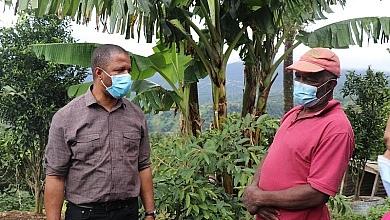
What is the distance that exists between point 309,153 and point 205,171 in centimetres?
149

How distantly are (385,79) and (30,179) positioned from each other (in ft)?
17.9

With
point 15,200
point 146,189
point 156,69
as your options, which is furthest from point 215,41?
point 15,200

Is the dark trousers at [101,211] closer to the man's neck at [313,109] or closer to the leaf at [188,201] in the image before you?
the leaf at [188,201]

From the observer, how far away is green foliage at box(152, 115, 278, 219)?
3.61 meters

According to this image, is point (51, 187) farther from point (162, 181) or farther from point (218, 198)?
point (218, 198)

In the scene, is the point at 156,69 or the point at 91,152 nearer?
the point at 91,152

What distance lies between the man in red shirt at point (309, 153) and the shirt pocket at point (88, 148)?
74 cm

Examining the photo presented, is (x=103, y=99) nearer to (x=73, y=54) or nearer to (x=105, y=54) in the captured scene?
(x=105, y=54)

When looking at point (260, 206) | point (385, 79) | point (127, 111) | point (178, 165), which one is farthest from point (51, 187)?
point (385, 79)

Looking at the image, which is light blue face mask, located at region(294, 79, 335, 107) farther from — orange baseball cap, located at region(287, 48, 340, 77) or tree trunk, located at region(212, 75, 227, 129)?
tree trunk, located at region(212, 75, 227, 129)

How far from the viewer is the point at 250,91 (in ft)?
15.6

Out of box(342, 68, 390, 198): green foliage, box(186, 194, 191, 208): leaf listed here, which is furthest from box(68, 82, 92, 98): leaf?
box(342, 68, 390, 198): green foliage

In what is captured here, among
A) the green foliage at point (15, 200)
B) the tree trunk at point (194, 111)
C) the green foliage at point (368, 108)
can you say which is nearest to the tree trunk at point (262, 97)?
the tree trunk at point (194, 111)

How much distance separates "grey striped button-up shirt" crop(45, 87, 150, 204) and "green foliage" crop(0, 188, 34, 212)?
4.93 metres
